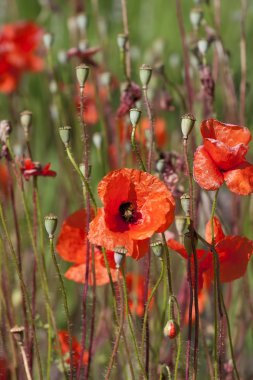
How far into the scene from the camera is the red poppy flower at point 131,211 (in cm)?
109

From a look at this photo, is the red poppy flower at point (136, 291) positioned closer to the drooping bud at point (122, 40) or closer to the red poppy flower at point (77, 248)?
the red poppy flower at point (77, 248)

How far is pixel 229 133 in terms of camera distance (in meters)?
1.17

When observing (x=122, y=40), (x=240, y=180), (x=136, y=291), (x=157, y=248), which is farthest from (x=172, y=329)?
(x=122, y=40)

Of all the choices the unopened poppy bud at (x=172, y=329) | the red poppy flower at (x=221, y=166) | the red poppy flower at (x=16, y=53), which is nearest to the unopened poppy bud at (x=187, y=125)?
the red poppy flower at (x=221, y=166)

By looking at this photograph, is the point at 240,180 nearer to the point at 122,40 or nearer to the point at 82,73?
the point at 82,73

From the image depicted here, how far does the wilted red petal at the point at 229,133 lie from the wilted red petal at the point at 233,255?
128 mm

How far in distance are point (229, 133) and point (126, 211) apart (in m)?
0.17

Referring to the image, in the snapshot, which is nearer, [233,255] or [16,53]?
[233,255]

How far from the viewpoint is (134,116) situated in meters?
1.17

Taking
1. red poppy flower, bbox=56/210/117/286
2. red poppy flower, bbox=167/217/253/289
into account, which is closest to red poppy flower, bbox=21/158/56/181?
red poppy flower, bbox=56/210/117/286

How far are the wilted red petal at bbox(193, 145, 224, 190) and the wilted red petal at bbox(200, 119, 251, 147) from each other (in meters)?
0.06

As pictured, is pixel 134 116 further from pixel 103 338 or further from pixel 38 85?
pixel 38 85

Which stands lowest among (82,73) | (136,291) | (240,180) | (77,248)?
(136,291)

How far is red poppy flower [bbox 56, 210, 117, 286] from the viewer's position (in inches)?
53.3
